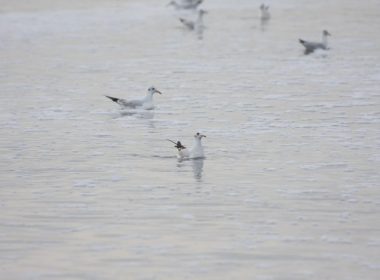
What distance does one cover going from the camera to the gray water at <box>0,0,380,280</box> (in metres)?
12.1

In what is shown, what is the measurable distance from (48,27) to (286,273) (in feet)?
102

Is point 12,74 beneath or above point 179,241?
above

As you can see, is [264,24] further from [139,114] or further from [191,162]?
[191,162]

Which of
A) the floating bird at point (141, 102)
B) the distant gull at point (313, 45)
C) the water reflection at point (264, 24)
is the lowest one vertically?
the floating bird at point (141, 102)

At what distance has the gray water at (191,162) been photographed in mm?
12055

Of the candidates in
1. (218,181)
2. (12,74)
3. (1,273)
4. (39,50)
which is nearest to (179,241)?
(1,273)

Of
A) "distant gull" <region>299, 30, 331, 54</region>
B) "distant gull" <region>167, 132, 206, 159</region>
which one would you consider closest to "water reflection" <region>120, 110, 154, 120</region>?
"distant gull" <region>167, 132, 206, 159</region>

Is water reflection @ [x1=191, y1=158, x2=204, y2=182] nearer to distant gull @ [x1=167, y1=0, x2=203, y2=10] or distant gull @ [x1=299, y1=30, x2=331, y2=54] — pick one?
distant gull @ [x1=299, y1=30, x2=331, y2=54]

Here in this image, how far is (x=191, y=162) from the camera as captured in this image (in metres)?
17.5

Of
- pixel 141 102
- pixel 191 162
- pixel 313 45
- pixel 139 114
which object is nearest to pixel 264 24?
pixel 313 45

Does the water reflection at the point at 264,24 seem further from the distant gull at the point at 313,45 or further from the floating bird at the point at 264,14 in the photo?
the distant gull at the point at 313,45

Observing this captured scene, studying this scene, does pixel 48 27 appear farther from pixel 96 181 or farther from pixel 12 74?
pixel 96 181

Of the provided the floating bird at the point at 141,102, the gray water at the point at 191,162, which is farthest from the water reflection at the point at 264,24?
the floating bird at the point at 141,102

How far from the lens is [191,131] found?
2053 centimetres
